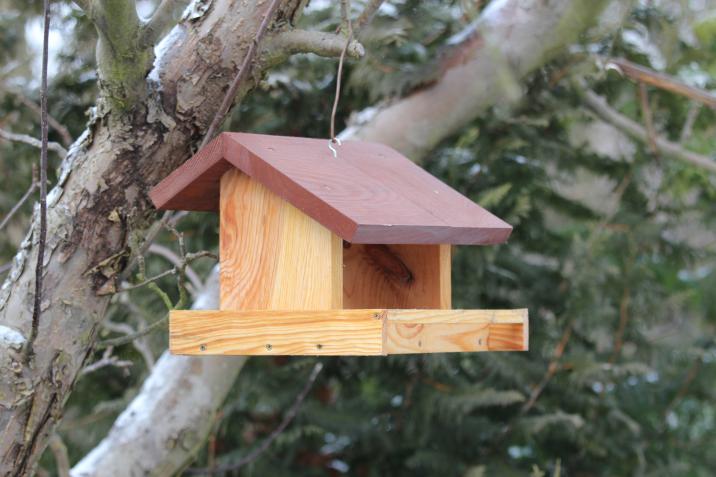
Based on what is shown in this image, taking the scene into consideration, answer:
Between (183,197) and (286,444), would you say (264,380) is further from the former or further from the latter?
(183,197)

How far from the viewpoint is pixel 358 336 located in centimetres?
146

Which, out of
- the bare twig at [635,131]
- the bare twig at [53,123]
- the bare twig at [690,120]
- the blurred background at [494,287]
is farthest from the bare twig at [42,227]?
the bare twig at [690,120]

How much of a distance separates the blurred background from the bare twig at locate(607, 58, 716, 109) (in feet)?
0.31

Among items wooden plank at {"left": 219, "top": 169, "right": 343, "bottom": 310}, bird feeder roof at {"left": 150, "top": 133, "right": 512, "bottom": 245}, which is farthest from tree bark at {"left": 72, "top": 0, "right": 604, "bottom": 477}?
wooden plank at {"left": 219, "top": 169, "right": 343, "bottom": 310}

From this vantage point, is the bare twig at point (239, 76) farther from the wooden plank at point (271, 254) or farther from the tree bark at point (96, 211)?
the wooden plank at point (271, 254)

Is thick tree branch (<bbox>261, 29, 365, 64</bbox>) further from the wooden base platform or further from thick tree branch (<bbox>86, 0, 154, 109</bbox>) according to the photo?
the wooden base platform

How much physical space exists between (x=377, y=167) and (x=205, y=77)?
0.40 meters

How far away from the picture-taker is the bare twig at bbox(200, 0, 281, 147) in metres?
1.53

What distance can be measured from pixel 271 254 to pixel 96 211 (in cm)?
34

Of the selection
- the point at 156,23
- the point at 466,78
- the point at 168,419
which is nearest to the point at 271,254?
the point at 156,23

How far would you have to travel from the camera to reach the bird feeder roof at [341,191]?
1519mm

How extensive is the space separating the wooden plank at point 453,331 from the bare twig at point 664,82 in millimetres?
1430

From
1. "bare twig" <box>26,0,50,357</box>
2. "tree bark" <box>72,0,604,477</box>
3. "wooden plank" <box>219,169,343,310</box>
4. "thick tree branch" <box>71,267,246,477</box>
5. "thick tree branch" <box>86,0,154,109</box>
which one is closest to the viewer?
"bare twig" <box>26,0,50,357</box>

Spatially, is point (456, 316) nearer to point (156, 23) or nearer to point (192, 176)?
point (192, 176)
